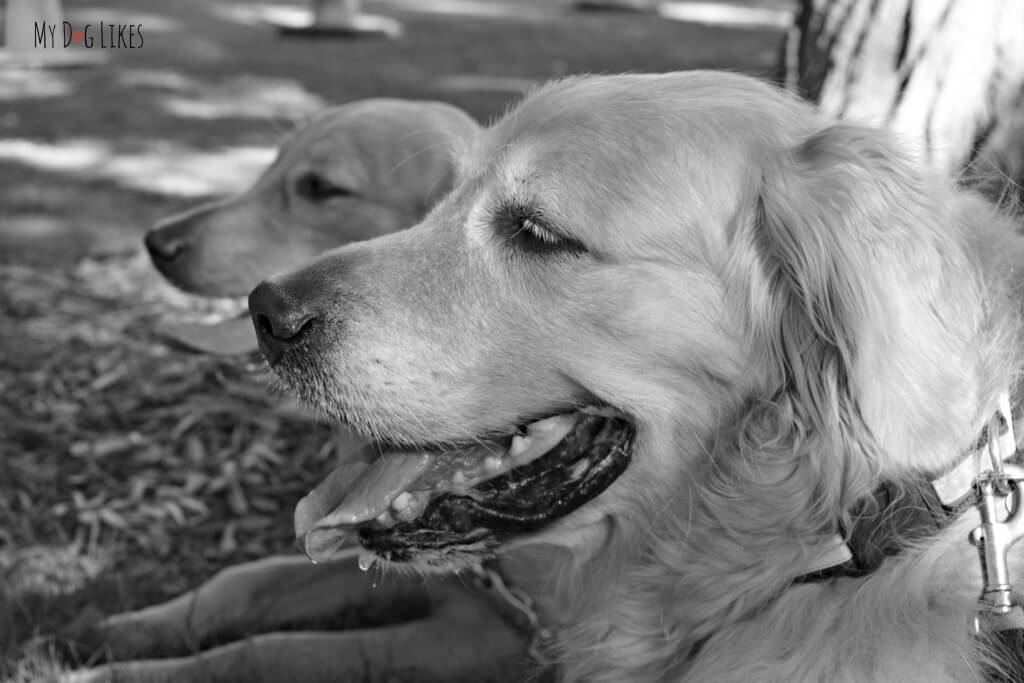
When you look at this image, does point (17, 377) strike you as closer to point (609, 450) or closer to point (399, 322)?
point (399, 322)

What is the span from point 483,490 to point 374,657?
3.76ft

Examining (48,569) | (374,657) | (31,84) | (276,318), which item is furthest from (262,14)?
(276,318)

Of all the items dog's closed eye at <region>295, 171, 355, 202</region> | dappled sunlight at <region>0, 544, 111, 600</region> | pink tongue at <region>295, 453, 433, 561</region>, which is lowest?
dappled sunlight at <region>0, 544, 111, 600</region>

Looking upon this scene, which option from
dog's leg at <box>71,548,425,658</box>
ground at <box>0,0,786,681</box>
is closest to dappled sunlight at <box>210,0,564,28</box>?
ground at <box>0,0,786,681</box>

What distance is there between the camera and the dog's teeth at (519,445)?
254 cm

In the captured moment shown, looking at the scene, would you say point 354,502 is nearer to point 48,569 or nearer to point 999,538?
point 999,538

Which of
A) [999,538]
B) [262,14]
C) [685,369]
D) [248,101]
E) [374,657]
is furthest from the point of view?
[262,14]

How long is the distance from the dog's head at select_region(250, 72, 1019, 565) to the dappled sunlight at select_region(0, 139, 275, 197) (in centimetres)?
557

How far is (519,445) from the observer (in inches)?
100

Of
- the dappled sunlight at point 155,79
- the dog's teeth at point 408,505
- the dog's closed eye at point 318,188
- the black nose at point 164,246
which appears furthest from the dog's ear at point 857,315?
the dappled sunlight at point 155,79

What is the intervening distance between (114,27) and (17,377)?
8.68 meters

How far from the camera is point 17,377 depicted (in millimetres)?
5242

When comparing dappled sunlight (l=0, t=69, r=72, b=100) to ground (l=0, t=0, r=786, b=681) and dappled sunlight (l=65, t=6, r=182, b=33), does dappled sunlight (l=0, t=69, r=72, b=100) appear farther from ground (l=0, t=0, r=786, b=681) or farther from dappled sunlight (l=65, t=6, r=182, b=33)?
dappled sunlight (l=65, t=6, r=182, b=33)

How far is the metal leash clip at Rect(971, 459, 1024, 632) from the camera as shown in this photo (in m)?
2.07
